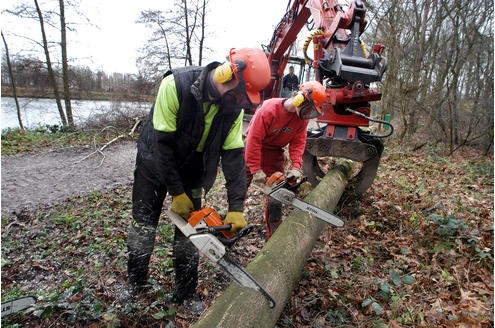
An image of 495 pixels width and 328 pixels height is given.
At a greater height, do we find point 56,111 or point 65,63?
point 65,63

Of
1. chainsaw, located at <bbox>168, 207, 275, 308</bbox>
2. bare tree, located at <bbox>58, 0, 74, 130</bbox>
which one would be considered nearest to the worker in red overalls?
chainsaw, located at <bbox>168, 207, 275, 308</bbox>

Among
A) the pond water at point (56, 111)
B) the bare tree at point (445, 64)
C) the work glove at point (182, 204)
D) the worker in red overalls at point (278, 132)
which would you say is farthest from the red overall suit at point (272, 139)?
the pond water at point (56, 111)

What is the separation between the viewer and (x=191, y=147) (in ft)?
7.48

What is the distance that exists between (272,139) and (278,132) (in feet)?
0.48

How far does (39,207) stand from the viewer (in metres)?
4.71

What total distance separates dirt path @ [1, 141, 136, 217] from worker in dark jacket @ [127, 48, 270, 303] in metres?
3.40

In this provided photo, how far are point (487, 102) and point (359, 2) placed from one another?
811 centimetres

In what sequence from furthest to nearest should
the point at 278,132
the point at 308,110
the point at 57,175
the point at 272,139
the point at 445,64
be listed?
the point at 445,64
the point at 57,175
the point at 272,139
the point at 278,132
the point at 308,110

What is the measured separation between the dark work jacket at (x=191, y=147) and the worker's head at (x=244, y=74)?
0.51 feet

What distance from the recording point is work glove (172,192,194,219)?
7.33 feet

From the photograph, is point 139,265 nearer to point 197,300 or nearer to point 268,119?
point 197,300

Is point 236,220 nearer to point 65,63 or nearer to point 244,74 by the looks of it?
point 244,74

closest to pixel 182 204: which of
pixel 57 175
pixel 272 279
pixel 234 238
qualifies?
pixel 234 238

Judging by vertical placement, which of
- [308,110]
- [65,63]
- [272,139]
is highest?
Result: [65,63]
